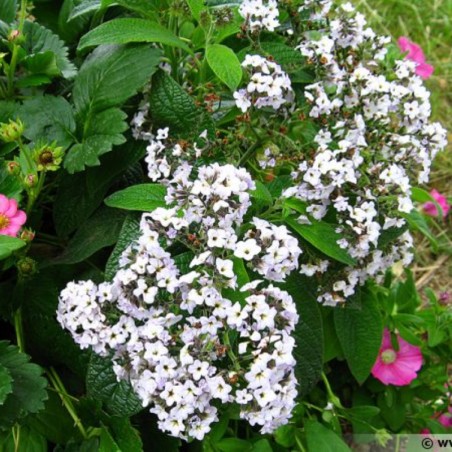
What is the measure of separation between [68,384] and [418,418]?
0.67 m

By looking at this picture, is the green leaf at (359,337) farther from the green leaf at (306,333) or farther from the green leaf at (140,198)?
the green leaf at (140,198)

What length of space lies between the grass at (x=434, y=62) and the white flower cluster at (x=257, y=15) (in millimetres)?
1052

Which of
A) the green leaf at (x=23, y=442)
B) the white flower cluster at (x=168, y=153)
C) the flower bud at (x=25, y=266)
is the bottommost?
the green leaf at (x=23, y=442)

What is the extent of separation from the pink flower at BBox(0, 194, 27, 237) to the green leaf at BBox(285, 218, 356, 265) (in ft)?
1.30

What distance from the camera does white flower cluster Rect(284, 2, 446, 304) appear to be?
41.5 inches

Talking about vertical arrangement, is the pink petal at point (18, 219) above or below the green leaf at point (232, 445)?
above

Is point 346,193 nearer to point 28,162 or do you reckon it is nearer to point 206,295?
point 206,295

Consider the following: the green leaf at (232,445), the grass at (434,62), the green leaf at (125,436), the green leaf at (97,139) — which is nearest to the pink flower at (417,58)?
the grass at (434,62)

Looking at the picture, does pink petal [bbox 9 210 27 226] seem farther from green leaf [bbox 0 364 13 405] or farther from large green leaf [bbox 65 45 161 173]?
green leaf [bbox 0 364 13 405]

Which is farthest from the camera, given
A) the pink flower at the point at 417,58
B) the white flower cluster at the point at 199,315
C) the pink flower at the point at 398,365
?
the pink flower at the point at 417,58

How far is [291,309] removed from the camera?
2.97 feet

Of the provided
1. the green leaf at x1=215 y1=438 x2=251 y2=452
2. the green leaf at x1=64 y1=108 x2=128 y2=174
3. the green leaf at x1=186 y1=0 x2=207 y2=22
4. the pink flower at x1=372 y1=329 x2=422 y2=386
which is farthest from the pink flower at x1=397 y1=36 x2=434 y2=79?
the green leaf at x1=215 y1=438 x2=251 y2=452

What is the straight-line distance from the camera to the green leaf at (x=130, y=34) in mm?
1072

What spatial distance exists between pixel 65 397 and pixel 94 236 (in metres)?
0.26
